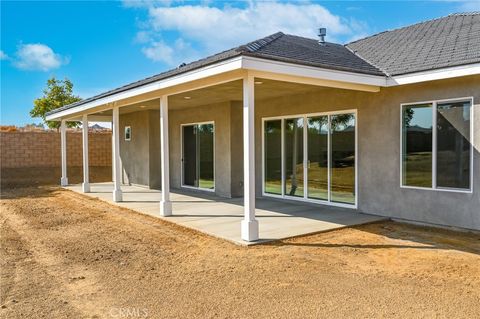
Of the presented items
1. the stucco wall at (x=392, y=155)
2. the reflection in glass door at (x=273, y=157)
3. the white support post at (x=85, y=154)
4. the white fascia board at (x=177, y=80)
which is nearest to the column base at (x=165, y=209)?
the white fascia board at (x=177, y=80)

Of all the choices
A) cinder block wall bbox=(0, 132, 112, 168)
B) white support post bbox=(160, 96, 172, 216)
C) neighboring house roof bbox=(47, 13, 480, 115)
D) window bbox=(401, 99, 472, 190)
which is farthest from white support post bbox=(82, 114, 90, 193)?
window bbox=(401, 99, 472, 190)

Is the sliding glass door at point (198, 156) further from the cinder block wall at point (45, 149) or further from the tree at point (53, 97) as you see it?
the tree at point (53, 97)

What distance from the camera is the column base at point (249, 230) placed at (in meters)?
6.49

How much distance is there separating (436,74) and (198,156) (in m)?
8.28

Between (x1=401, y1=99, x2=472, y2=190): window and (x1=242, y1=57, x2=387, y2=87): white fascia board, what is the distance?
39.5 inches

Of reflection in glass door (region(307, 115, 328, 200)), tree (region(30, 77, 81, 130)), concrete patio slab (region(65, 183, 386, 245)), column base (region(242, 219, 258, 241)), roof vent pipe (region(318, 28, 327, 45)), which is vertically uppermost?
tree (region(30, 77, 81, 130))

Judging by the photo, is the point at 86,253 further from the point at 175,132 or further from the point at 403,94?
the point at 175,132

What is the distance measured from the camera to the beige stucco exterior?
7289 mm

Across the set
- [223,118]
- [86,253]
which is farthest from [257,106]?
[86,253]

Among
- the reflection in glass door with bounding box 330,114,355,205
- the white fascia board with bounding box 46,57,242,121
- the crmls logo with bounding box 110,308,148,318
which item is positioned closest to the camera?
the crmls logo with bounding box 110,308,148,318

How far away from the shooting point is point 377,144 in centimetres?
867

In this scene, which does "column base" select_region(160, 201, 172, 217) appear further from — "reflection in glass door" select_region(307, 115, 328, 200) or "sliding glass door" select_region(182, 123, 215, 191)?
"sliding glass door" select_region(182, 123, 215, 191)

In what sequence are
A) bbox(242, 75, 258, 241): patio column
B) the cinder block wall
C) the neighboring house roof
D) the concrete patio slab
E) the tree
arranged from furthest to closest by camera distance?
the tree
the cinder block wall
the concrete patio slab
the neighboring house roof
bbox(242, 75, 258, 241): patio column

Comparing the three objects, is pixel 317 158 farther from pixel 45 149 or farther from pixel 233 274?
pixel 45 149
